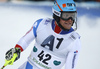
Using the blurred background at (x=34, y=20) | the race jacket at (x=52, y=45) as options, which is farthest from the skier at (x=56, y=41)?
the blurred background at (x=34, y=20)

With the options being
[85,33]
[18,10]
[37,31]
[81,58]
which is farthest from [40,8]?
[37,31]

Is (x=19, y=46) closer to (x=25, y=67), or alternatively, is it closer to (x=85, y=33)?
(x=25, y=67)

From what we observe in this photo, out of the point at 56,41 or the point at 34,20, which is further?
the point at 34,20

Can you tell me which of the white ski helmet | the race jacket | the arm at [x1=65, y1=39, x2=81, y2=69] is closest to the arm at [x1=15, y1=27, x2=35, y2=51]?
the race jacket

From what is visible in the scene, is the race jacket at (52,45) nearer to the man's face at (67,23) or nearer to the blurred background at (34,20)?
the man's face at (67,23)

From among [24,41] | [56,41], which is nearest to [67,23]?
[56,41]

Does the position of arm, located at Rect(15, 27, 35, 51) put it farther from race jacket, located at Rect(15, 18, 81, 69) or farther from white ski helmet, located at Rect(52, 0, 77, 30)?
white ski helmet, located at Rect(52, 0, 77, 30)

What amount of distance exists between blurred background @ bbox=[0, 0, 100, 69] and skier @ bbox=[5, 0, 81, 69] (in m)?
1.14

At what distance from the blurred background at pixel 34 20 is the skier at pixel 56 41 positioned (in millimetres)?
1135

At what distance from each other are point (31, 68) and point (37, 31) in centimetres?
39

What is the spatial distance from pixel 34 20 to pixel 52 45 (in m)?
3.71

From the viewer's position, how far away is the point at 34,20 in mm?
6445

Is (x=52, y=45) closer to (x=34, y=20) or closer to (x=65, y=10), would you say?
(x=65, y=10)

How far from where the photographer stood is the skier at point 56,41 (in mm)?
2703
